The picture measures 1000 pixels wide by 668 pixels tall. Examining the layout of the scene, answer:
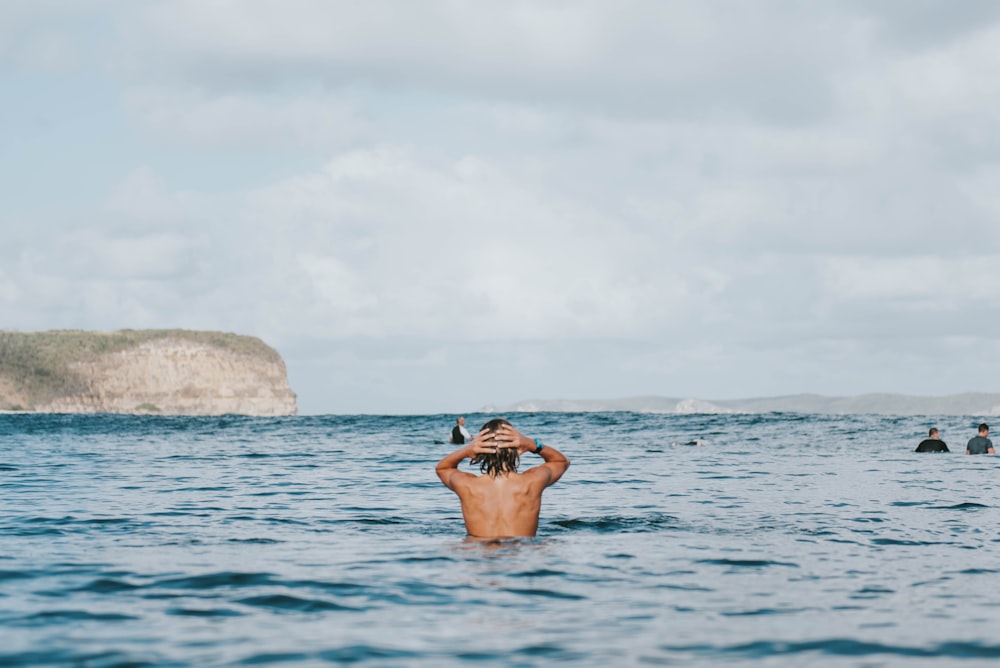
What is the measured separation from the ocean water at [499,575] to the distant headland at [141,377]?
428ft

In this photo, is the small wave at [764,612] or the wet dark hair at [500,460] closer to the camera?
the small wave at [764,612]

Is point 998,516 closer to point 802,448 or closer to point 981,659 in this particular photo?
point 981,659

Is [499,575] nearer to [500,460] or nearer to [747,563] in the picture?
[500,460]

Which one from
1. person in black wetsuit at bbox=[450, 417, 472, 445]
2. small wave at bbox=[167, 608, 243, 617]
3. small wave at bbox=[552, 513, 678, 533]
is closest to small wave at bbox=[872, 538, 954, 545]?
small wave at bbox=[552, 513, 678, 533]

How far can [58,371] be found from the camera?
148m

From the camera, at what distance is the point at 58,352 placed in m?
150

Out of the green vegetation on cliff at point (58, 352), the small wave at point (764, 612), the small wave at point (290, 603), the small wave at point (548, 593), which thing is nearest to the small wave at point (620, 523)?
the small wave at point (548, 593)

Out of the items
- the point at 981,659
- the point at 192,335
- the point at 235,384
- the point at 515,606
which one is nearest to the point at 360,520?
the point at 515,606

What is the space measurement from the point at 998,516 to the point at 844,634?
29.7ft

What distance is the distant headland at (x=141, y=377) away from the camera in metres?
145

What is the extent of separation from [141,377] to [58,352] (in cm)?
1433

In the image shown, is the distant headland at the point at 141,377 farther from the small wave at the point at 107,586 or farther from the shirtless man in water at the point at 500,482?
the small wave at the point at 107,586

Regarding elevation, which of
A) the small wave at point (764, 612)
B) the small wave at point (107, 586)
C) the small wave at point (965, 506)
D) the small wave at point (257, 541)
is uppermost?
the small wave at point (107, 586)

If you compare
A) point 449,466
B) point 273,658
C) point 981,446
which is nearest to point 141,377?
point 981,446
